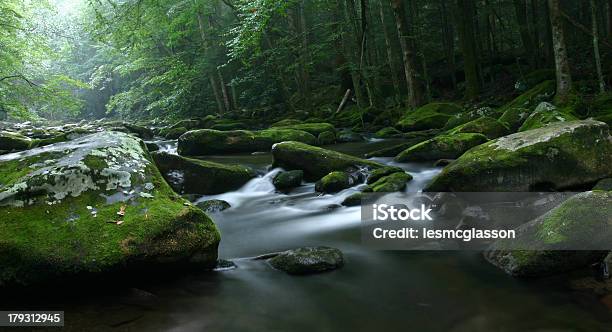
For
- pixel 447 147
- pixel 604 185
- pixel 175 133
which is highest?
pixel 175 133

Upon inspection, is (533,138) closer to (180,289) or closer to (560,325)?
(560,325)

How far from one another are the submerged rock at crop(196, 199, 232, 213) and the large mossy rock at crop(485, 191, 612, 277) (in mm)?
4036

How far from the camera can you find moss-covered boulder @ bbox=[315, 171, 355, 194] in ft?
22.0

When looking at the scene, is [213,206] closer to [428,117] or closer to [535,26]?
[428,117]

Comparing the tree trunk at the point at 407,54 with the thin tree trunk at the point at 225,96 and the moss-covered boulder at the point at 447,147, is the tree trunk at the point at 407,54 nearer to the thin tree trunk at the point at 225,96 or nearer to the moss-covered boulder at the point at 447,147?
the moss-covered boulder at the point at 447,147

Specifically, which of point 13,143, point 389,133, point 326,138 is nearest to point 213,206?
point 326,138

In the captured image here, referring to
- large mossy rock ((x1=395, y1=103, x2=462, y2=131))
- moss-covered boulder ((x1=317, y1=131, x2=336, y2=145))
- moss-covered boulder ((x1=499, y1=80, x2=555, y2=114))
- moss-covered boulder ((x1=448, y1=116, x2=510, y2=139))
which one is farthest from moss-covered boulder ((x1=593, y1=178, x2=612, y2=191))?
moss-covered boulder ((x1=317, y1=131, x2=336, y2=145))

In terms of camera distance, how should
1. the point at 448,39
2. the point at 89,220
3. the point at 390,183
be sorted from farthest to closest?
the point at 448,39 < the point at 390,183 < the point at 89,220

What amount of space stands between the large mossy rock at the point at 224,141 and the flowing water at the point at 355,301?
717cm

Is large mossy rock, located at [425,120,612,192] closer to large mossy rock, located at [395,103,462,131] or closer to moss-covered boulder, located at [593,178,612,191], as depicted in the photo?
moss-covered boulder, located at [593,178,612,191]

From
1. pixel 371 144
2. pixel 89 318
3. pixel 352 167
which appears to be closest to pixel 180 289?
pixel 89 318

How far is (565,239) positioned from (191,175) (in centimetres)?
548

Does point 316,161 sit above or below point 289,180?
above

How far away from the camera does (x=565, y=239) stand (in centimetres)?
331
